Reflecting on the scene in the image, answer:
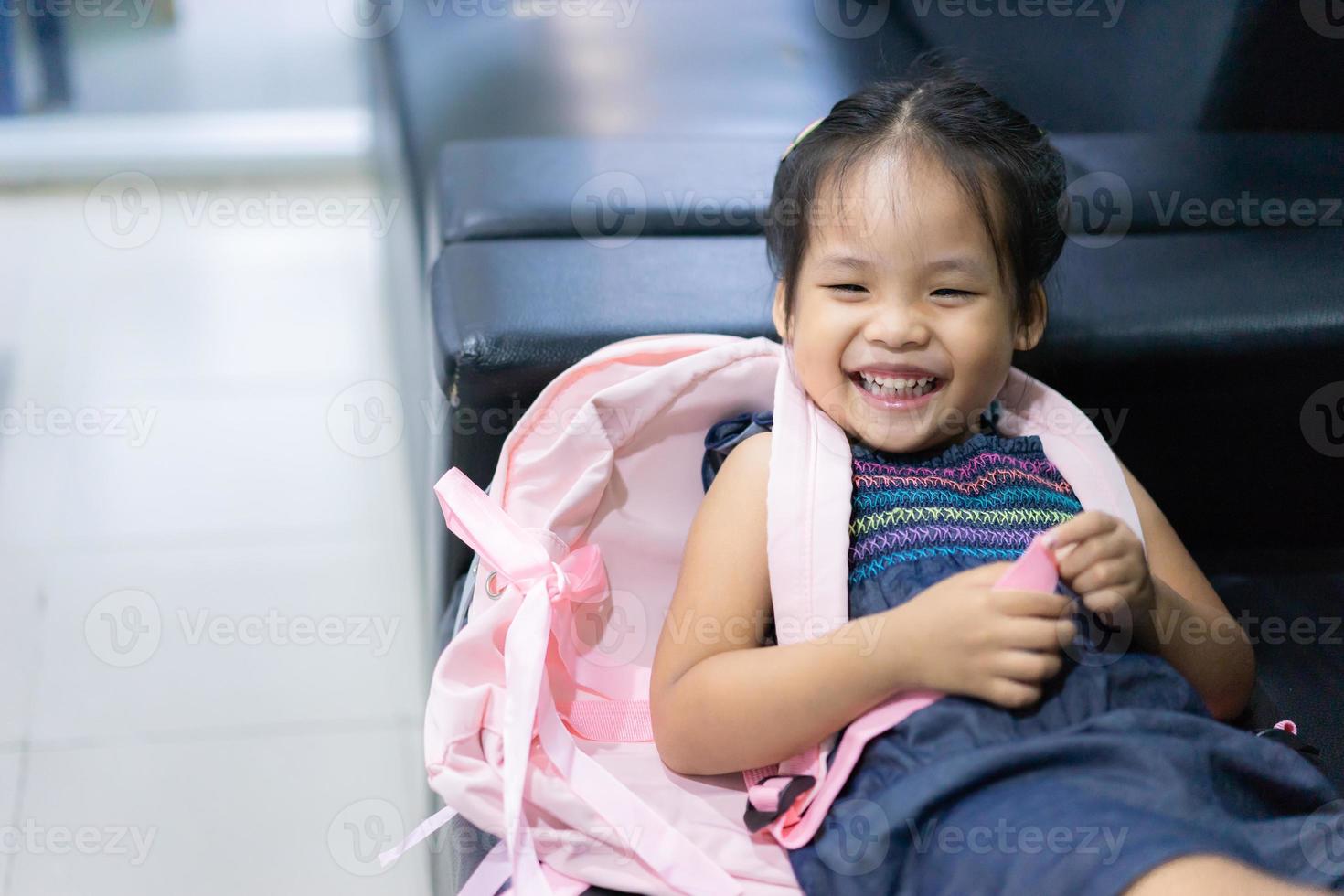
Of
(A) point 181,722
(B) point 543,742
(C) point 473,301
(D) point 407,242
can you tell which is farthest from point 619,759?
(D) point 407,242

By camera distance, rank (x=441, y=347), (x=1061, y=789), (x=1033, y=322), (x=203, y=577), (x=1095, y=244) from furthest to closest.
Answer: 1. (x=203, y=577)
2. (x=1095, y=244)
3. (x=441, y=347)
4. (x=1033, y=322)
5. (x=1061, y=789)

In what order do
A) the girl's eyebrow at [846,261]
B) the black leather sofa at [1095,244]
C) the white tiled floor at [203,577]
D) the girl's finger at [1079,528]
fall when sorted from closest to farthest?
the girl's finger at [1079,528] → the girl's eyebrow at [846,261] → the black leather sofa at [1095,244] → the white tiled floor at [203,577]

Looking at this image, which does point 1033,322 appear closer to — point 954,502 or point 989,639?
point 954,502

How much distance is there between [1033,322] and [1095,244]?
0.45 meters

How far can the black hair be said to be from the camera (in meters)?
1.16

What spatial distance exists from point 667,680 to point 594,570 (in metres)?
0.17

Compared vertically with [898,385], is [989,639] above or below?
below

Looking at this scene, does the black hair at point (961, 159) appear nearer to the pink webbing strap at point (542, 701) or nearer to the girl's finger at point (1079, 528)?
the girl's finger at point (1079, 528)

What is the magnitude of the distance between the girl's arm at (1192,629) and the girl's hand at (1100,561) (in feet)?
0.24

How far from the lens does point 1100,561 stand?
1.07m

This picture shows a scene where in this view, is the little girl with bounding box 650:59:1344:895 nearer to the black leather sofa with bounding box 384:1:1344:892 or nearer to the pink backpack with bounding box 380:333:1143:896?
the pink backpack with bounding box 380:333:1143:896

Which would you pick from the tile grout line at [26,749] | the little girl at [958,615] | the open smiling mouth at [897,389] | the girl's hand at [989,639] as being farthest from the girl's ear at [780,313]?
the tile grout line at [26,749]

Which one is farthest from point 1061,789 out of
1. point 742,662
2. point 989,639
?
point 742,662

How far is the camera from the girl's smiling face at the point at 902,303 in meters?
1.14
